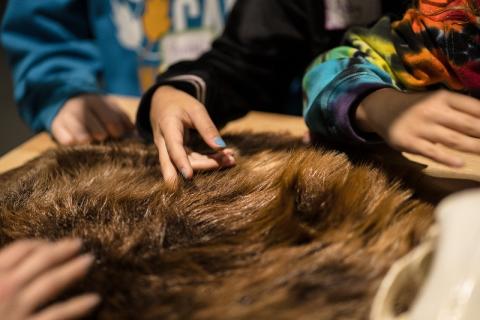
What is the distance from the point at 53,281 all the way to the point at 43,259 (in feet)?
0.06

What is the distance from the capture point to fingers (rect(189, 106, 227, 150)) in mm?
500

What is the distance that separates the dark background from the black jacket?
85 centimetres

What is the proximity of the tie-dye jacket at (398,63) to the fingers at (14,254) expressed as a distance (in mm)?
289

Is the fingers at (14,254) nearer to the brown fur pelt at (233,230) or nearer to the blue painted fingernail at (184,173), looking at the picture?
the brown fur pelt at (233,230)

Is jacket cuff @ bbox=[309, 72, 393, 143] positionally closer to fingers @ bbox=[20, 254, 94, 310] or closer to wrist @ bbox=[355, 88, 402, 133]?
wrist @ bbox=[355, 88, 402, 133]

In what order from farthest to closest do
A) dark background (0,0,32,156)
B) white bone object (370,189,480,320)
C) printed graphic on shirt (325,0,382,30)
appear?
dark background (0,0,32,156) < printed graphic on shirt (325,0,382,30) < white bone object (370,189,480,320)

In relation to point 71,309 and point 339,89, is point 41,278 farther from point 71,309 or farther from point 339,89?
point 339,89

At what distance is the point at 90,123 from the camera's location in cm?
66

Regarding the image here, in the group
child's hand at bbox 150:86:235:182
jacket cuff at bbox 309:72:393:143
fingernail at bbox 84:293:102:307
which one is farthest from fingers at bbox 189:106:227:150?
fingernail at bbox 84:293:102:307

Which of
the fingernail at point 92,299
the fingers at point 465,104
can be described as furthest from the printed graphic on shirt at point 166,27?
the fingernail at point 92,299

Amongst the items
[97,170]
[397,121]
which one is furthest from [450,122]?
[97,170]

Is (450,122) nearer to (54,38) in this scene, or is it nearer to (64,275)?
(64,275)

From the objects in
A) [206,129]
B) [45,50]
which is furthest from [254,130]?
[45,50]

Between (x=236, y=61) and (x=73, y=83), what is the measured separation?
273 mm
